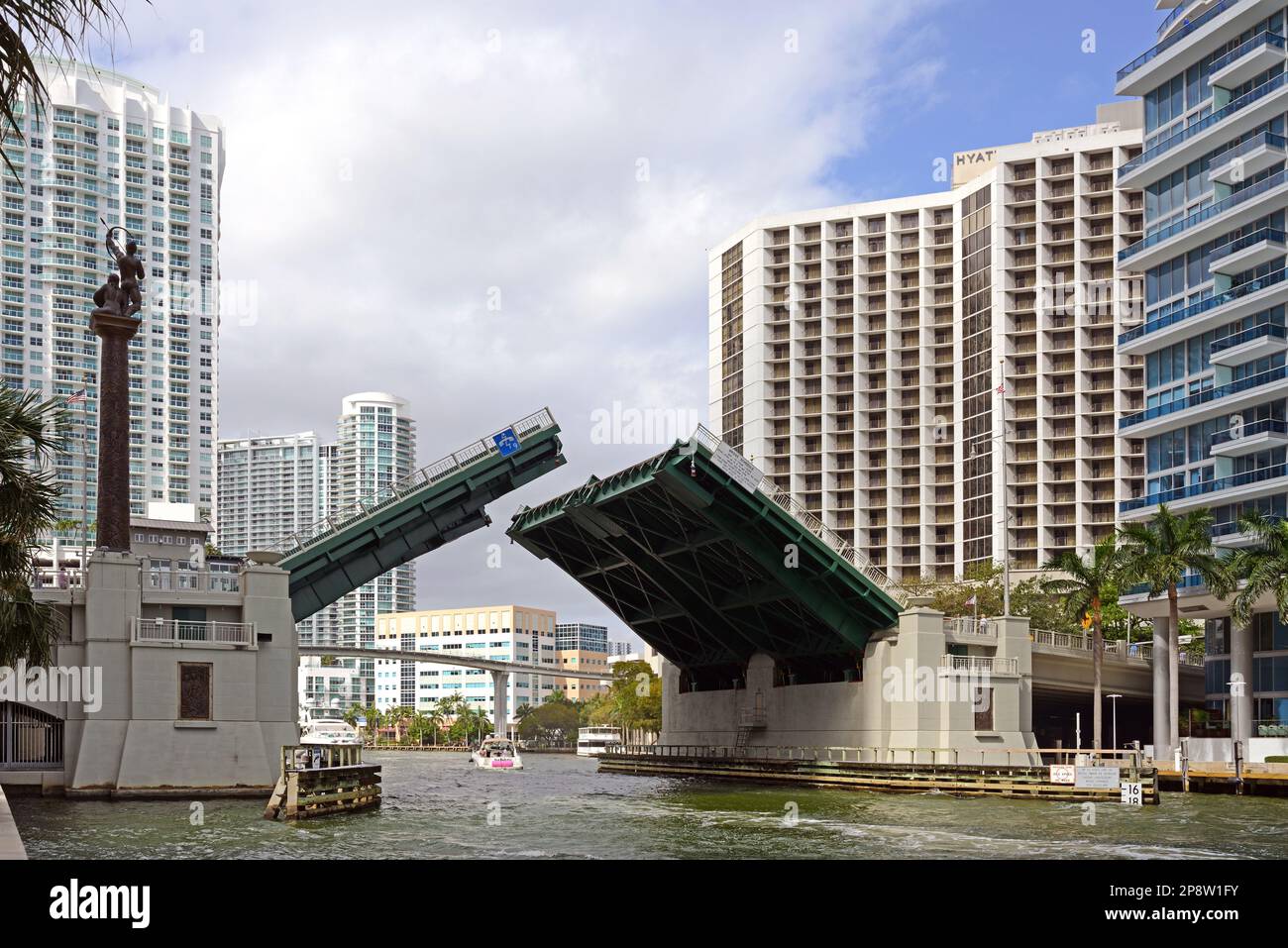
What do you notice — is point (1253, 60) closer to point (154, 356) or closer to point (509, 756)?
point (509, 756)

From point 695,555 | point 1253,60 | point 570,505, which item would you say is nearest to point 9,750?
point 570,505

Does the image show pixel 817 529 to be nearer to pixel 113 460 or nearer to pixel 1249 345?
pixel 1249 345

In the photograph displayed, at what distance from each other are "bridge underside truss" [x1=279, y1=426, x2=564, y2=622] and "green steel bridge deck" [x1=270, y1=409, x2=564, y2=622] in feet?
0.12

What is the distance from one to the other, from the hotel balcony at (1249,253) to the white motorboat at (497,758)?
178ft

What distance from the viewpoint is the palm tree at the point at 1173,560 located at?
60625 mm

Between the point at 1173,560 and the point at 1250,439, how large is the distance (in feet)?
23.6

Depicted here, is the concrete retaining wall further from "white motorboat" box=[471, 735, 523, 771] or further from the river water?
"white motorboat" box=[471, 735, 523, 771]

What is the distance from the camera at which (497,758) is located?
95.1 meters

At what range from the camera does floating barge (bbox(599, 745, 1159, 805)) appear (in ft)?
160

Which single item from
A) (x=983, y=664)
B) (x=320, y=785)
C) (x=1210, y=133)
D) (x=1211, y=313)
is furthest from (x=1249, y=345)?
(x=320, y=785)

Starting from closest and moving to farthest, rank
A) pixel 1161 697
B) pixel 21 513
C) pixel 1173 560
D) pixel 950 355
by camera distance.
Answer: pixel 21 513
pixel 1173 560
pixel 1161 697
pixel 950 355

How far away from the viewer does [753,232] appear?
14825 centimetres

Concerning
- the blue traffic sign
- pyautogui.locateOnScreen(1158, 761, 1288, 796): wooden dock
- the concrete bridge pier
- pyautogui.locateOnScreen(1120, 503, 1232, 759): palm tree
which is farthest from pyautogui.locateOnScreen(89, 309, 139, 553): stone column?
the concrete bridge pier

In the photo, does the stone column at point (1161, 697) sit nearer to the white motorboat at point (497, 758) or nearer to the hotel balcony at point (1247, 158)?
the hotel balcony at point (1247, 158)
